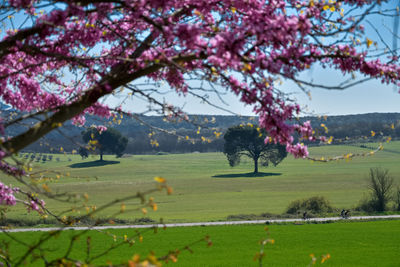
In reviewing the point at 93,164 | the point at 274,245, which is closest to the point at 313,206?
the point at 274,245

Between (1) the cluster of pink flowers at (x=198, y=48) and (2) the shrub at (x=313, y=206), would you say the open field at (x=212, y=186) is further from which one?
(1) the cluster of pink flowers at (x=198, y=48)

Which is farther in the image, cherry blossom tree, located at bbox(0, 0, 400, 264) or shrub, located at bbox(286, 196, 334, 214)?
shrub, located at bbox(286, 196, 334, 214)

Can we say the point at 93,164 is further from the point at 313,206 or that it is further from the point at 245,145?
the point at 313,206

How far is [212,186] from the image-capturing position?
10156cm

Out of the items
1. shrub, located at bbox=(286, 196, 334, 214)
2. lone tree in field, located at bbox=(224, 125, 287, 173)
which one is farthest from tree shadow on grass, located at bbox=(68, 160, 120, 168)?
shrub, located at bbox=(286, 196, 334, 214)

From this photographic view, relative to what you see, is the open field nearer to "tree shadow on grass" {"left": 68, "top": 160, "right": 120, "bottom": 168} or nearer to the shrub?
"tree shadow on grass" {"left": 68, "top": 160, "right": 120, "bottom": 168}

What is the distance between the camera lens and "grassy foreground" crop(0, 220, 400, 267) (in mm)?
26078

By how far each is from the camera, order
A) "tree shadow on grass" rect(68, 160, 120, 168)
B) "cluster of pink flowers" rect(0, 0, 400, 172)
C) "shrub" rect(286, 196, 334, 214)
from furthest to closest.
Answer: "tree shadow on grass" rect(68, 160, 120, 168)
"shrub" rect(286, 196, 334, 214)
"cluster of pink flowers" rect(0, 0, 400, 172)

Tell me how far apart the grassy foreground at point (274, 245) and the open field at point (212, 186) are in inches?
259

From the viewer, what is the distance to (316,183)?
100375mm

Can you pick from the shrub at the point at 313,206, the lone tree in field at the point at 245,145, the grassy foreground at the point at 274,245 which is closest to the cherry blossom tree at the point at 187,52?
the grassy foreground at the point at 274,245

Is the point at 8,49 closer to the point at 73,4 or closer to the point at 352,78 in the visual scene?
the point at 73,4

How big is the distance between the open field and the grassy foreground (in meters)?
6.57

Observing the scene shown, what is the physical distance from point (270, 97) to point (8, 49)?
3420 millimetres
